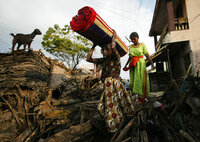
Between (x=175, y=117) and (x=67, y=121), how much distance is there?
212 centimetres

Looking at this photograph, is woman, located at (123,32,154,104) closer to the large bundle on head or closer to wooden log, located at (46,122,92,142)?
the large bundle on head

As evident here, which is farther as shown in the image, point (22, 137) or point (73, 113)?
point (73, 113)

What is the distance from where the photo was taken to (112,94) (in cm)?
215

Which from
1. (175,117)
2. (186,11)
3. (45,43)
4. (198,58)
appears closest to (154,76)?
(198,58)

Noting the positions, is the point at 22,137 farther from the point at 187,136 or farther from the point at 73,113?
the point at 187,136

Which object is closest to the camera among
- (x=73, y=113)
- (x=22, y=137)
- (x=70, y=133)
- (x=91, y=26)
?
(x=70, y=133)

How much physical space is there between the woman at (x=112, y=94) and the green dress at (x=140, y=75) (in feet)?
3.13

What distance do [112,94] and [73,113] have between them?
1.32 m

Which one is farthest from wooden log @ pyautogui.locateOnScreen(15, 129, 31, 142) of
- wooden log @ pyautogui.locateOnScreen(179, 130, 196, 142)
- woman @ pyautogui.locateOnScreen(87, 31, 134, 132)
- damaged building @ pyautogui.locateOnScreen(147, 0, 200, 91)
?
damaged building @ pyautogui.locateOnScreen(147, 0, 200, 91)

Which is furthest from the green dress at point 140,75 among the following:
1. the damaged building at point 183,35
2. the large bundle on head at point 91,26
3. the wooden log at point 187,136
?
the damaged building at point 183,35

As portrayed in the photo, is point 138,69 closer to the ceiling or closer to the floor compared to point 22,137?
closer to the ceiling

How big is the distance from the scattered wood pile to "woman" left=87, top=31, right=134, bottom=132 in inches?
7.5

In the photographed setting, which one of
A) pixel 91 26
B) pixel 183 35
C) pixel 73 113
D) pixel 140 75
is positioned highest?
pixel 183 35

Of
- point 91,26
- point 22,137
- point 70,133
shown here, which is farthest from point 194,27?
point 22,137
